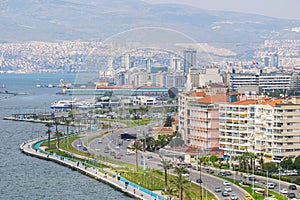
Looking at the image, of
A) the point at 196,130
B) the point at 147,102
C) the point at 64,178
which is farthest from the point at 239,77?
the point at 64,178

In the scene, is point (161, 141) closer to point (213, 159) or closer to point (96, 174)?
point (213, 159)

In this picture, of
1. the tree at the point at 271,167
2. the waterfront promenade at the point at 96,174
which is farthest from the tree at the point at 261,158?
the waterfront promenade at the point at 96,174

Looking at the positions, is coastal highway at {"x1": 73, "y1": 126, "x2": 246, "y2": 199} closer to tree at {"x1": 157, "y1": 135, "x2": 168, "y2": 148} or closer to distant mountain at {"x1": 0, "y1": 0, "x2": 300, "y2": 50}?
tree at {"x1": 157, "y1": 135, "x2": 168, "y2": 148}

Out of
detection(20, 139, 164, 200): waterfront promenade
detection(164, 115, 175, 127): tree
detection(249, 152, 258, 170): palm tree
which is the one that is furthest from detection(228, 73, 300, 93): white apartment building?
detection(249, 152, 258, 170): palm tree

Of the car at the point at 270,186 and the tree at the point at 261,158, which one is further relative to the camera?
the tree at the point at 261,158

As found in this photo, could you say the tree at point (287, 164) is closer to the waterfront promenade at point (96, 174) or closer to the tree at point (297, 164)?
the tree at point (297, 164)

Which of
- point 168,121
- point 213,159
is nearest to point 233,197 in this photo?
point 213,159
